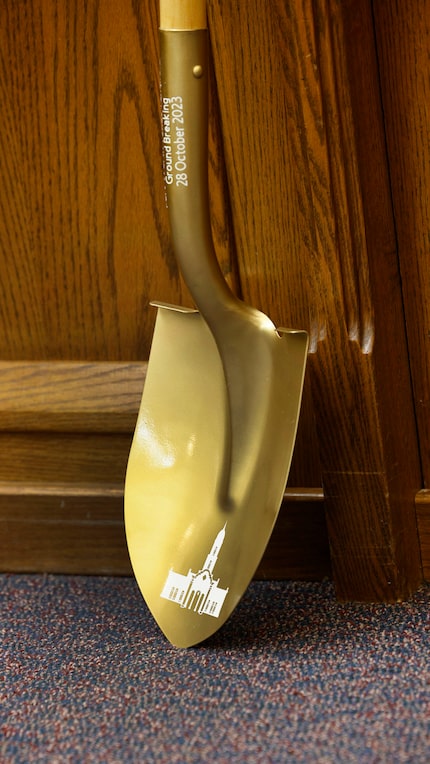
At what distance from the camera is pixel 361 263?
861 millimetres

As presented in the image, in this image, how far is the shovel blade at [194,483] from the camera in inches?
33.9

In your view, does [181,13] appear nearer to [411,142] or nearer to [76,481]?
[411,142]

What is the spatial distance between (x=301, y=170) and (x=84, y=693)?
0.49 m

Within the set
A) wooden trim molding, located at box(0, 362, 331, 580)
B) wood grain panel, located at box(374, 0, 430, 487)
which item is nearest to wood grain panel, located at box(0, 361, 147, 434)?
wooden trim molding, located at box(0, 362, 331, 580)

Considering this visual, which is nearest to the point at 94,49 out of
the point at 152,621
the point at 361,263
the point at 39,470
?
the point at 361,263

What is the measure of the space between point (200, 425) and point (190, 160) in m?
0.25

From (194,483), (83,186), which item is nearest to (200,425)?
(194,483)

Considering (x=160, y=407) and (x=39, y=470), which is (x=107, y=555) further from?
(x=160, y=407)

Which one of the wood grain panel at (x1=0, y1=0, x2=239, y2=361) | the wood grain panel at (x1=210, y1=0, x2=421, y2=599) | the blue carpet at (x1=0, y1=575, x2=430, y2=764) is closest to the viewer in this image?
the blue carpet at (x1=0, y1=575, x2=430, y2=764)

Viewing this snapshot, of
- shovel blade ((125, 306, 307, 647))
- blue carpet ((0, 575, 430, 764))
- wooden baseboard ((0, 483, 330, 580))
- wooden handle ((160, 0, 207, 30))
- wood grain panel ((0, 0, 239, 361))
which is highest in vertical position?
wooden handle ((160, 0, 207, 30))

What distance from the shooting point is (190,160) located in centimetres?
82

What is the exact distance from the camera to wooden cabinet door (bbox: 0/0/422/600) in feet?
2.79

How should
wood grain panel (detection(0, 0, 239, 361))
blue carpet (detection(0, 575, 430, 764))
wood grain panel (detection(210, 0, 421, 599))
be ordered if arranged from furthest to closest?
1. wood grain panel (detection(0, 0, 239, 361))
2. wood grain panel (detection(210, 0, 421, 599))
3. blue carpet (detection(0, 575, 430, 764))

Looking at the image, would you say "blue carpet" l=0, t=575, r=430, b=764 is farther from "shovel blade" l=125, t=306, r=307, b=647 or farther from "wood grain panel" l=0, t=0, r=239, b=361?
"wood grain panel" l=0, t=0, r=239, b=361
